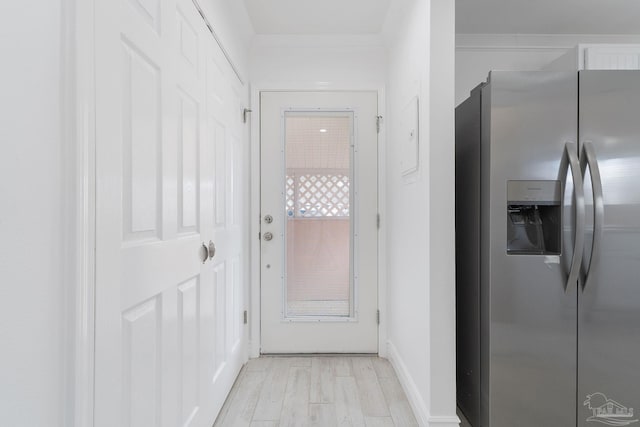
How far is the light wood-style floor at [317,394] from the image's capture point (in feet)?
6.31

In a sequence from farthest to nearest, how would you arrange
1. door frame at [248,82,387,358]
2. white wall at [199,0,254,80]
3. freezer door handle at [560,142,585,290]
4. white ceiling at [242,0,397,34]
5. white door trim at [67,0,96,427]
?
door frame at [248,82,387,358] → white ceiling at [242,0,397,34] → white wall at [199,0,254,80] → freezer door handle at [560,142,585,290] → white door trim at [67,0,96,427]

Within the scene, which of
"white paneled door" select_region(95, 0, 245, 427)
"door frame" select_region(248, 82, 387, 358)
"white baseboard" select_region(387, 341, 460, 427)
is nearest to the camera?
"white paneled door" select_region(95, 0, 245, 427)

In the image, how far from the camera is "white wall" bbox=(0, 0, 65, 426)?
25.1 inches

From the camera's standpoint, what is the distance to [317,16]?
2473 mm

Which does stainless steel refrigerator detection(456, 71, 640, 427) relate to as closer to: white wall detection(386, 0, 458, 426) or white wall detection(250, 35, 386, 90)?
white wall detection(386, 0, 458, 426)

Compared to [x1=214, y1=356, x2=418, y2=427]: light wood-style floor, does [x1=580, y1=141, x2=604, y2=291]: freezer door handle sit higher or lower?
higher

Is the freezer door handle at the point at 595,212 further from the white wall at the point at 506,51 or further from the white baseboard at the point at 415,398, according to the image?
the white wall at the point at 506,51

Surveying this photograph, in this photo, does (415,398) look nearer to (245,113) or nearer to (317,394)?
(317,394)

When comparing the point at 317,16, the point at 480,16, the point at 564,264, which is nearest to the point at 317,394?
the point at 564,264

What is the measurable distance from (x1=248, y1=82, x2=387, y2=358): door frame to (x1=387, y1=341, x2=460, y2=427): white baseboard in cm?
22

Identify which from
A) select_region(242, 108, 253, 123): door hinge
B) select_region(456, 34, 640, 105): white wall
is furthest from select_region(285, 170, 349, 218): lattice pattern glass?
select_region(456, 34, 640, 105): white wall

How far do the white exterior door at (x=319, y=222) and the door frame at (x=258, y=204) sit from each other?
40 millimetres

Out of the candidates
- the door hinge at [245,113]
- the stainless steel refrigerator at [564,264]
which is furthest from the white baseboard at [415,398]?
the door hinge at [245,113]

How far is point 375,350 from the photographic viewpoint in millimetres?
2779
